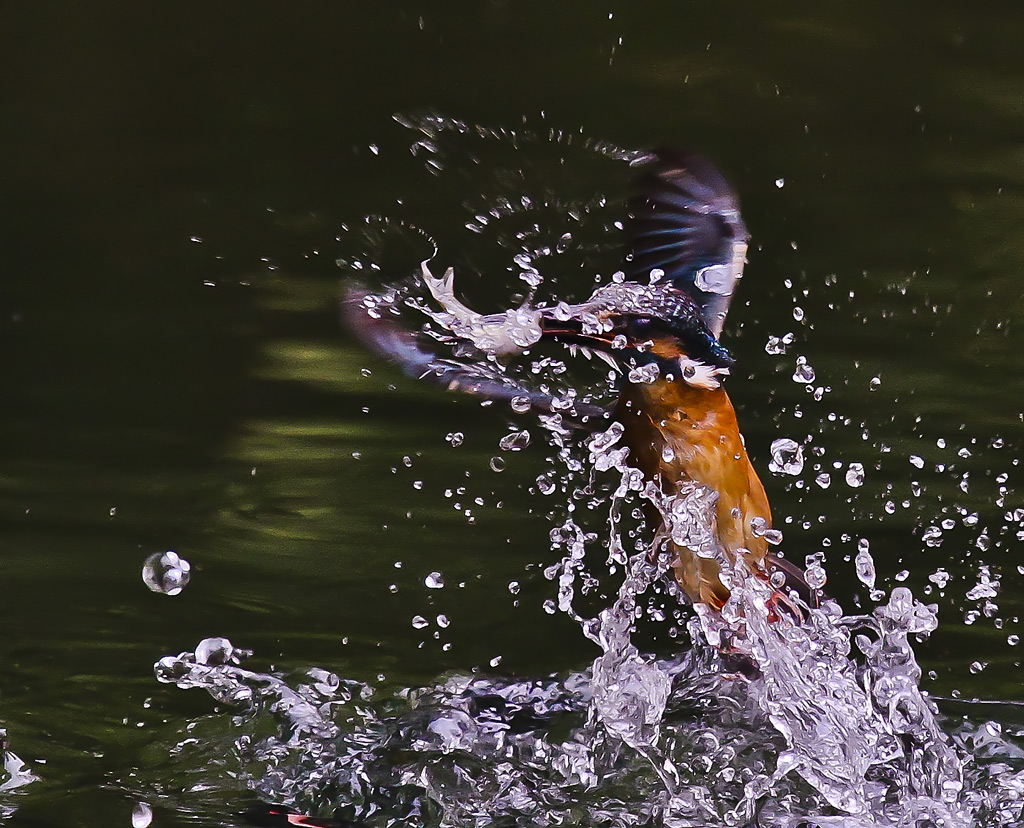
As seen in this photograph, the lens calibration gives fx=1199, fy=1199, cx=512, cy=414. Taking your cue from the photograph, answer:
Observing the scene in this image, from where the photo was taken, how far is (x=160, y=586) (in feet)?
5.55

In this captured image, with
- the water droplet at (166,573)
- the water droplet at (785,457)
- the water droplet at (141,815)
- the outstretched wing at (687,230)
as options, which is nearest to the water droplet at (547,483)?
the water droplet at (785,457)

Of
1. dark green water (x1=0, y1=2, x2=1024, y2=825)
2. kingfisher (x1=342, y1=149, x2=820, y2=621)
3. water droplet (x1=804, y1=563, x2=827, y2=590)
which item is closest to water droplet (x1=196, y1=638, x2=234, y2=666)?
dark green water (x1=0, y1=2, x2=1024, y2=825)

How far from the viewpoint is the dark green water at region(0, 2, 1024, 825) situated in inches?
69.7

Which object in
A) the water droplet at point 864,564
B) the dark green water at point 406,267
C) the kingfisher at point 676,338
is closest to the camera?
the kingfisher at point 676,338

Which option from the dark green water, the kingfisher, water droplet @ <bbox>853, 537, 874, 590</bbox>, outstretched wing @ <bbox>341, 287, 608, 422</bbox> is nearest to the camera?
the kingfisher

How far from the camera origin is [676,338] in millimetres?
1052

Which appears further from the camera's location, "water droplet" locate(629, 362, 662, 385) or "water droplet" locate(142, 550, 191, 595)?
"water droplet" locate(142, 550, 191, 595)

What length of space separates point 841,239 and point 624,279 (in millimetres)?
841

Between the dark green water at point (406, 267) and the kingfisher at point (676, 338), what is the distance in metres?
0.56

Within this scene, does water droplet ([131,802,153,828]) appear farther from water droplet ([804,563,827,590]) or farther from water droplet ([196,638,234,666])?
water droplet ([804,563,827,590])

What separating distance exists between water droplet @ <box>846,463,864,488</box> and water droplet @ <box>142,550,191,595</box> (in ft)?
3.21

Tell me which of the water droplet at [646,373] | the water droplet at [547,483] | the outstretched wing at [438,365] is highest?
the water droplet at [646,373]

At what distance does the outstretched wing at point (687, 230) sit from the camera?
1.11 metres

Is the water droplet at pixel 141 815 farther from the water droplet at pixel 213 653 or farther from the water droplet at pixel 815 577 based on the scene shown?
the water droplet at pixel 815 577
